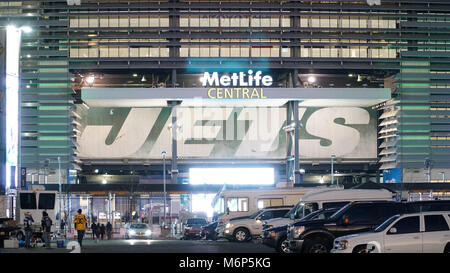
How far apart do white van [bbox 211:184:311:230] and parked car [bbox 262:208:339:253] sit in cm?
1450

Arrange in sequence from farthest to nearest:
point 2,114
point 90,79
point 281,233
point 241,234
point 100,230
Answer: point 90,79 → point 100,230 → point 2,114 → point 241,234 → point 281,233

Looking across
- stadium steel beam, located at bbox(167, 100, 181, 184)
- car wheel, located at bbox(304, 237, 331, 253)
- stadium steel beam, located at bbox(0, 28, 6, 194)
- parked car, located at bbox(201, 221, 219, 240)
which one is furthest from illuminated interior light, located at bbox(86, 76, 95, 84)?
car wheel, located at bbox(304, 237, 331, 253)

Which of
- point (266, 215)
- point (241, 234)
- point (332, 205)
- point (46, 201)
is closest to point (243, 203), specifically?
point (241, 234)

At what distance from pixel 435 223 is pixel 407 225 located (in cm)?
86

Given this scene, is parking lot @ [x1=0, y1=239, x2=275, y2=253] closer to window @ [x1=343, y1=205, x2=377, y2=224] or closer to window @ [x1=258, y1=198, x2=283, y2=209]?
window @ [x1=258, y1=198, x2=283, y2=209]

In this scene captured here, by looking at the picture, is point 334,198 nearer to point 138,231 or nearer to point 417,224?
point 417,224

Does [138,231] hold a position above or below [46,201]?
below

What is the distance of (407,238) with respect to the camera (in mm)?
25656

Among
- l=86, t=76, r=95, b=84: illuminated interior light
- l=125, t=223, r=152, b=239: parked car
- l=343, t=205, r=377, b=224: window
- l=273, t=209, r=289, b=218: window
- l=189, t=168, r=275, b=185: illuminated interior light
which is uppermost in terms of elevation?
l=86, t=76, r=95, b=84: illuminated interior light

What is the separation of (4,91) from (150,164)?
57787 mm

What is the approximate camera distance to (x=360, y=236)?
25.9 meters

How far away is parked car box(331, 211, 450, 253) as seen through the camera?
83.9ft
